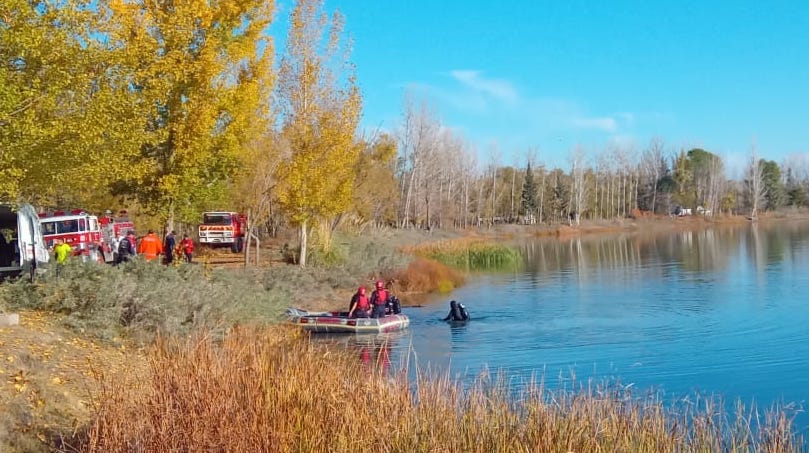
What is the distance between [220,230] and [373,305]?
1632 centimetres

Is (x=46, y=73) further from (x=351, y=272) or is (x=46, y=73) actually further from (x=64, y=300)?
(x=351, y=272)

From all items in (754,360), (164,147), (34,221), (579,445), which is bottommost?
(754,360)

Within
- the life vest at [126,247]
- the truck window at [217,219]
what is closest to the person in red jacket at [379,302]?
the life vest at [126,247]

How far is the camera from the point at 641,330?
2266 centimetres

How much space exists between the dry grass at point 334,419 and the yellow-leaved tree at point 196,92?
9.87 meters

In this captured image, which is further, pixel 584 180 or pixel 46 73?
pixel 584 180

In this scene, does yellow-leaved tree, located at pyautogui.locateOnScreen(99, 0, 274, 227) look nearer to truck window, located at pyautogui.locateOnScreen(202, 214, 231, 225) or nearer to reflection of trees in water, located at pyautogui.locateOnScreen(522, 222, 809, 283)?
truck window, located at pyautogui.locateOnScreen(202, 214, 231, 225)

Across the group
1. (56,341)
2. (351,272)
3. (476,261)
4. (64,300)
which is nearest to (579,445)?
(56,341)

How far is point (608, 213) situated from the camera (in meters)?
109

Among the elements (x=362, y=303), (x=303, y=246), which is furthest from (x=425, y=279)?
(x=362, y=303)

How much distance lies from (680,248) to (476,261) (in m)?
17.6

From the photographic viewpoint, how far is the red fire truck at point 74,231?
93.5 ft

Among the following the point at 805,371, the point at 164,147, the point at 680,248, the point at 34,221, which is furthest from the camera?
the point at 680,248

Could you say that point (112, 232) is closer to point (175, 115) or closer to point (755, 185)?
point (175, 115)
